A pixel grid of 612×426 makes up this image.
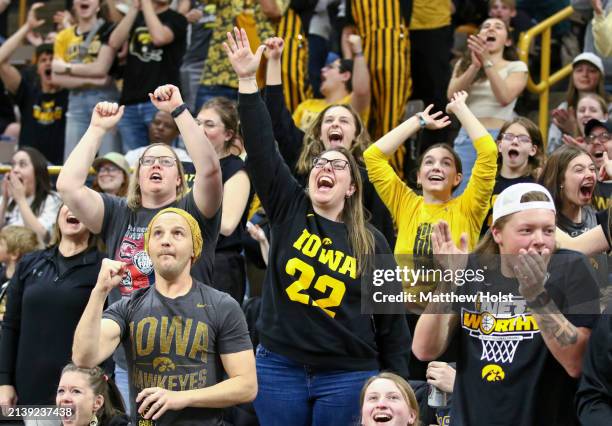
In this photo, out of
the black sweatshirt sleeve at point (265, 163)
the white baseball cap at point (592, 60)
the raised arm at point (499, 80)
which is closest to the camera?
the black sweatshirt sleeve at point (265, 163)

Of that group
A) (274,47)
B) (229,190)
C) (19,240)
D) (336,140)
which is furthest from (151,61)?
(274,47)

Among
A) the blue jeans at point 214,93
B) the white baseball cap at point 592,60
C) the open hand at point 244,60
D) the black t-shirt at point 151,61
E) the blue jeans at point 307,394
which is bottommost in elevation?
the blue jeans at point 307,394

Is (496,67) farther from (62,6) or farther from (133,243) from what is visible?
(62,6)

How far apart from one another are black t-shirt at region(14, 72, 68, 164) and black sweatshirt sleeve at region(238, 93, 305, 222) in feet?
17.0

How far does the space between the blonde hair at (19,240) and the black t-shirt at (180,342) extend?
3.18 meters

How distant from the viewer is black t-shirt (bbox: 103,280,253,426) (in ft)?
15.6

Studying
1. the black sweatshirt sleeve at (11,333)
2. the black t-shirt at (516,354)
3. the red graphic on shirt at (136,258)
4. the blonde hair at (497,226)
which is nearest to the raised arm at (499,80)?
the red graphic on shirt at (136,258)

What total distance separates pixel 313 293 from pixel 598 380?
1.68m

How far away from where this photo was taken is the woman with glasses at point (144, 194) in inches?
217

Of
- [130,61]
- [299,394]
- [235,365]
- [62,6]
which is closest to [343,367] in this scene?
[299,394]

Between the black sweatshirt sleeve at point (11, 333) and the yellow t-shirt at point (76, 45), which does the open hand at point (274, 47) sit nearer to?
the black sweatshirt sleeve at point (11, 333)

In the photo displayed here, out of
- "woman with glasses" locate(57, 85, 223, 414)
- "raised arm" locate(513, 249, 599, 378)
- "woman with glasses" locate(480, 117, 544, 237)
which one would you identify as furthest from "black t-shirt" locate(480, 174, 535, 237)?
"raised arm" locate(513, 249, 599, 378)

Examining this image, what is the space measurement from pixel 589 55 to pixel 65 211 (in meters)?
4.15

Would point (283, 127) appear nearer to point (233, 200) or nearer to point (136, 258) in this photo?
point (233, 200)
